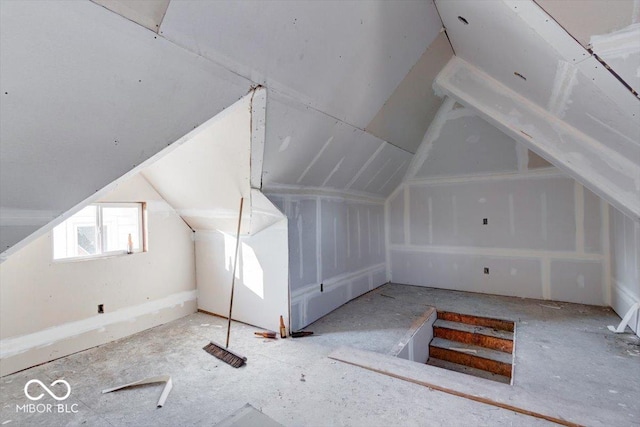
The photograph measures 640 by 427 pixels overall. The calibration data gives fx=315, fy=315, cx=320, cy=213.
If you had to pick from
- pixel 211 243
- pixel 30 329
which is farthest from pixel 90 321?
pixel 211 243

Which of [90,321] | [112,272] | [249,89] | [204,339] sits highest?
[249,89]

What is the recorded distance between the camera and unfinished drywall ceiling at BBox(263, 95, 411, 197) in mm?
2580

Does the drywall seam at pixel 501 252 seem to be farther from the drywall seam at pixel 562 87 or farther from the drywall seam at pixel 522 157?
the drywall seam at pixel 562 87

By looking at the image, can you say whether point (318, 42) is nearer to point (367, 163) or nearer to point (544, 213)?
point (367, 163)

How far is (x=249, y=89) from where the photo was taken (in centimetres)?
206

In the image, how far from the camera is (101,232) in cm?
358

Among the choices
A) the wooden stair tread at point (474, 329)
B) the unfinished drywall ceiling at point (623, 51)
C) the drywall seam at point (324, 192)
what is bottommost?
the wooden stair tread at point (474, 329)

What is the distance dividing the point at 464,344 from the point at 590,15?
142 inches

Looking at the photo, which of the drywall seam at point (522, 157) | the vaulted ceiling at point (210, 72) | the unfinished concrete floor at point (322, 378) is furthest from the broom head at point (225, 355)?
the drywall seam at point (522, 157)

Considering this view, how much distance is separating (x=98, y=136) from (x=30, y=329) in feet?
8.23

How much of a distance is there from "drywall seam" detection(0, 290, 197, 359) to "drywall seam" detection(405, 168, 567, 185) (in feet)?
13.5

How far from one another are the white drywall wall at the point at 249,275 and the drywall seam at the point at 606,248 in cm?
417

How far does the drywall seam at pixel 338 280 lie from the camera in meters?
3.69

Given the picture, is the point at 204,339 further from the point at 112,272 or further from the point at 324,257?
the point at 324,257
